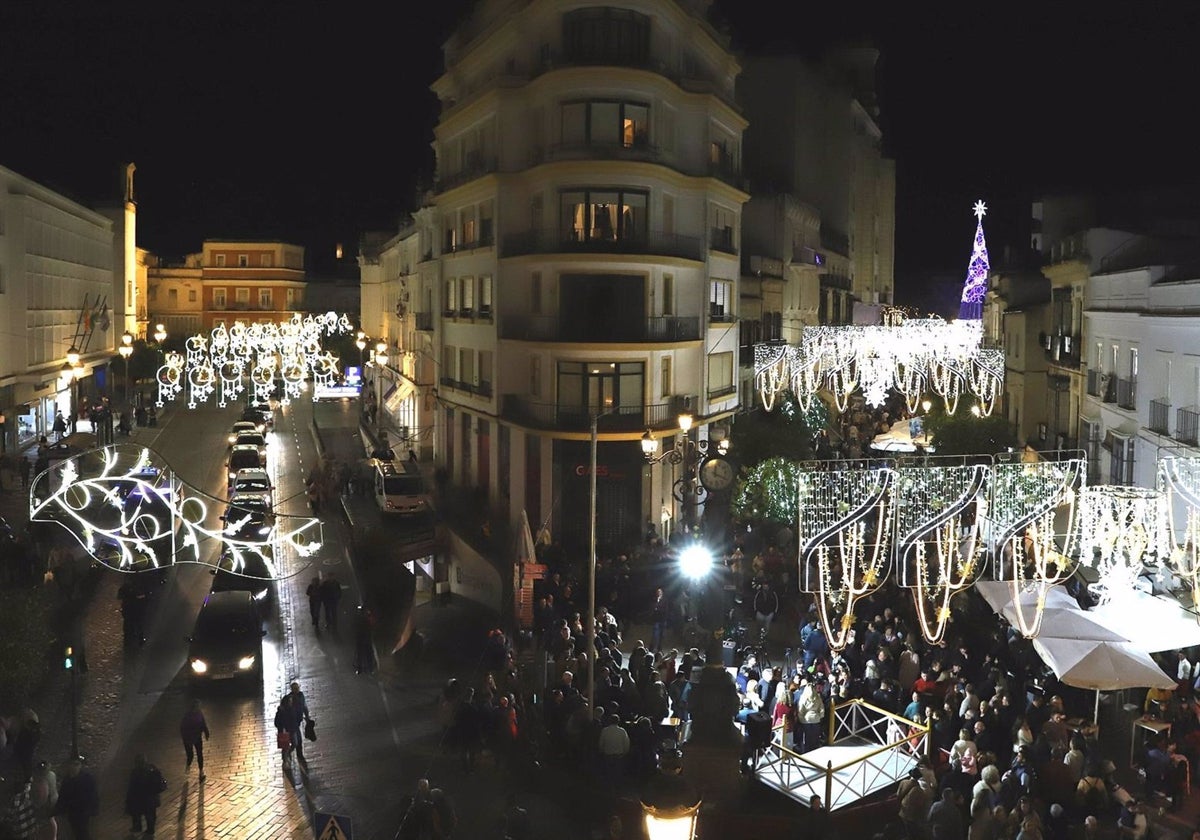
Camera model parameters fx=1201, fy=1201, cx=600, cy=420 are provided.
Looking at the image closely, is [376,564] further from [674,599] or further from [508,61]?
[508,61]

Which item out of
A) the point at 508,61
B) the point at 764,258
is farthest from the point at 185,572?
the point at 764,258

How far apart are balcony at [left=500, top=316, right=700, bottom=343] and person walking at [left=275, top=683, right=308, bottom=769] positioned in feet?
60.2

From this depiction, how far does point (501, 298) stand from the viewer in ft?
122

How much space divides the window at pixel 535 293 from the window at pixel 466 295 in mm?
4190

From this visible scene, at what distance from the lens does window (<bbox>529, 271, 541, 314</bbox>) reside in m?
36.2

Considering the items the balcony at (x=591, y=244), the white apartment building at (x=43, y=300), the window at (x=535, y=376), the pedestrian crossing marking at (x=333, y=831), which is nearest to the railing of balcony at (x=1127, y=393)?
the balcony at (x=591, y=244)

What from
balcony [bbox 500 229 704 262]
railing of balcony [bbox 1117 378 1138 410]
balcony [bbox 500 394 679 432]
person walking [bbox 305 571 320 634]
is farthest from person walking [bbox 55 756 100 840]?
railing of balcony [bbox 1117 378 1138 410]

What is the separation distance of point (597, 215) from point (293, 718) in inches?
803

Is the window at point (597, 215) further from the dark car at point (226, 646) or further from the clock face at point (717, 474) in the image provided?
the dark car at point (226, 646)

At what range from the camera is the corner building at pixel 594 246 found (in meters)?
34.4

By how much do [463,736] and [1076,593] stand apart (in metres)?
11.5

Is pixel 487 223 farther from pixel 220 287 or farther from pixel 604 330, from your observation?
pixel 220 287

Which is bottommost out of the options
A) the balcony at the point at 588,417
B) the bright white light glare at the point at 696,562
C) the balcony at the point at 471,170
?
the bright white light glare at the point at 696,562

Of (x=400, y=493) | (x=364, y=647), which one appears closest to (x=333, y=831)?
(x=364, y=647)
